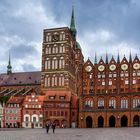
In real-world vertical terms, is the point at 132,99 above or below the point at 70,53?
below

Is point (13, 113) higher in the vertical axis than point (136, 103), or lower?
lower

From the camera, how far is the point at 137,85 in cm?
8769

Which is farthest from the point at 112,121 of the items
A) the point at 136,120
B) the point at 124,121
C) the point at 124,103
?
the point at 136,120

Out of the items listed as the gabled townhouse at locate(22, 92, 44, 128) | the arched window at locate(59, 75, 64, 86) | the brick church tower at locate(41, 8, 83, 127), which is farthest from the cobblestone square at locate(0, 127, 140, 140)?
the arched window at locate(59, 75, 64, 86)

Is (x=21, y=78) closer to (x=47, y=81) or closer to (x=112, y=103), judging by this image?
(x=47, y=81)

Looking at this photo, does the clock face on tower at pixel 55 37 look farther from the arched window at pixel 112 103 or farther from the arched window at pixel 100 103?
the arched window at pixel 112 103

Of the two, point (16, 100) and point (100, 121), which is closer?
point (100, 121)

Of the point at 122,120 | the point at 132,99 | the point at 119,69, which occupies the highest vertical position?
the point at 119,69

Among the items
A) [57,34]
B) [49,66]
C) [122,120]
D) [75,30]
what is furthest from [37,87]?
[122,120]

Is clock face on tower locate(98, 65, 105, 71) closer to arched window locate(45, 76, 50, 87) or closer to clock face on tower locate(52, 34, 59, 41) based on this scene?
arched window locate(45, 76, 50, 87)

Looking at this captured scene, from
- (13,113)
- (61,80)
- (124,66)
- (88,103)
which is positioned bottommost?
(13,113)

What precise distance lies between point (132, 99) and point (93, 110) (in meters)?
10.6

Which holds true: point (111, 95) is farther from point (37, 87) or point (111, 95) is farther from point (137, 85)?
point (37, 87)

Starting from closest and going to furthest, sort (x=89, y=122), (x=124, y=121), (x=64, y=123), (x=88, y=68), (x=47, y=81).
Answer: (x=124, y=121), (x=89, y=122), (x=88, y=68), (x=64, y=123), (x=47, y=81)
